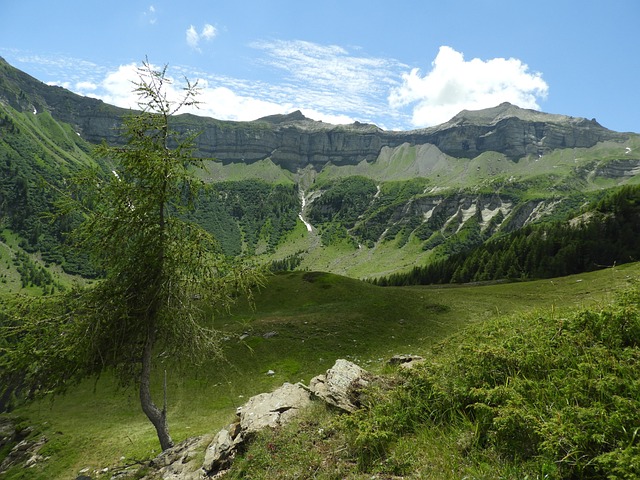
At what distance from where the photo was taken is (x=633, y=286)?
8867 mm

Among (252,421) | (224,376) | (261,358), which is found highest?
(252,421)

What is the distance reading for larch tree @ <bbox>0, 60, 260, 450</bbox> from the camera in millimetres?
13336

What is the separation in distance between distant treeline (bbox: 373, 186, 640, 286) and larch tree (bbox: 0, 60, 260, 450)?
329 ft

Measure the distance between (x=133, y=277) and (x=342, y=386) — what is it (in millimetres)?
9766

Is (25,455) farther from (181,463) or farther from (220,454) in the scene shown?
(220,454)

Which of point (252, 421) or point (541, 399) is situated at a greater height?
point (541, 399)

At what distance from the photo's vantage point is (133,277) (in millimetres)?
14477

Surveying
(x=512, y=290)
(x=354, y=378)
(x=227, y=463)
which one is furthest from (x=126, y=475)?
(x=512, y=290)

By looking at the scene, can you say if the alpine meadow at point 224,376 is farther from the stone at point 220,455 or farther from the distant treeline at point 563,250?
the distant treeline at point 563,250

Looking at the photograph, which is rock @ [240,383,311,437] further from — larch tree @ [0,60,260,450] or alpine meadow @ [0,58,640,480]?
larch tree @ [0,60,260,450]

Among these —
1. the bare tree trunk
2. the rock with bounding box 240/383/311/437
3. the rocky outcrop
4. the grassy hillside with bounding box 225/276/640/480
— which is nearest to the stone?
the rock with bounding box 240/383/311/437

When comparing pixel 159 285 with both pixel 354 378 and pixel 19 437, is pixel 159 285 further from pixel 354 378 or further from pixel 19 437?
pixel 19 437

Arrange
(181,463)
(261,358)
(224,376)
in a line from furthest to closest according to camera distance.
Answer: (261,358), (224,376), (181,463)

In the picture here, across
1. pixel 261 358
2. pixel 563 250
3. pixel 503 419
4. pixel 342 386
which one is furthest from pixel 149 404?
pixel 563 250
